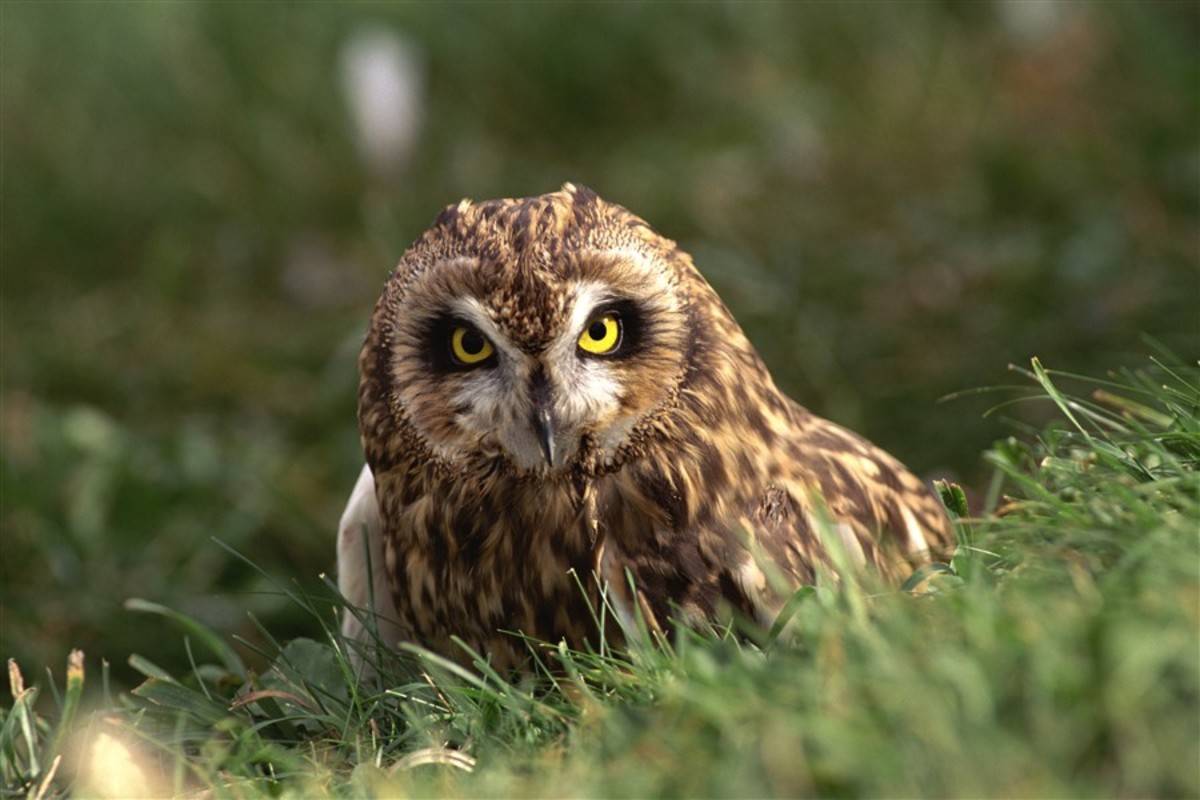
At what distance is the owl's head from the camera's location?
2.54 m

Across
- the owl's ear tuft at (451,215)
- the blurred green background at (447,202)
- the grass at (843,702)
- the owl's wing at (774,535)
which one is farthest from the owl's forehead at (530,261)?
the blurred green background at (447,202)

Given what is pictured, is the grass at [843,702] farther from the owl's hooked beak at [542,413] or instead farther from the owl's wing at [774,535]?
the owl's hooked beak at [542,413]

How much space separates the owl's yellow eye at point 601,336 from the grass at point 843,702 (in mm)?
463

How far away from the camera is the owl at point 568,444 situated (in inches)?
101

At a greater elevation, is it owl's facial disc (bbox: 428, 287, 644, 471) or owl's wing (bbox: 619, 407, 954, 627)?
owl's facial disc (bbox: 428, 287, 644, 471)

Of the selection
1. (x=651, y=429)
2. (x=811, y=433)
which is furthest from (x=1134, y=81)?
(x=651, y=429)

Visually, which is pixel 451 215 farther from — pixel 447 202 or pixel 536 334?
pixel 447 202

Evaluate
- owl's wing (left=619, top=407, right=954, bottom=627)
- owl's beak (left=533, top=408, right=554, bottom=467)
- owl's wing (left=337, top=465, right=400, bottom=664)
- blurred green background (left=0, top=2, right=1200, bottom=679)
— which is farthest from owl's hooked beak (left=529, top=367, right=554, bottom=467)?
blurred green background (left=0, top=2, right=1200, bottom=679)

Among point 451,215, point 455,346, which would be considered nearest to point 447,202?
point 451,215

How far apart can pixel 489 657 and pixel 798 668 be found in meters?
0.77

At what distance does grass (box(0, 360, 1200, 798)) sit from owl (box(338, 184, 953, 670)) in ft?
0.47

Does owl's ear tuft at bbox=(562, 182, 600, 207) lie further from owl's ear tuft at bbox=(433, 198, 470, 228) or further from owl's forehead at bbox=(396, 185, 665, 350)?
owl's ear tuft at bbox=(433, 198, 470, 228)

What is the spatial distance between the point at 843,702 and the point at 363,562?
1470 mm

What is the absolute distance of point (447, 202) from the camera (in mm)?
5859
